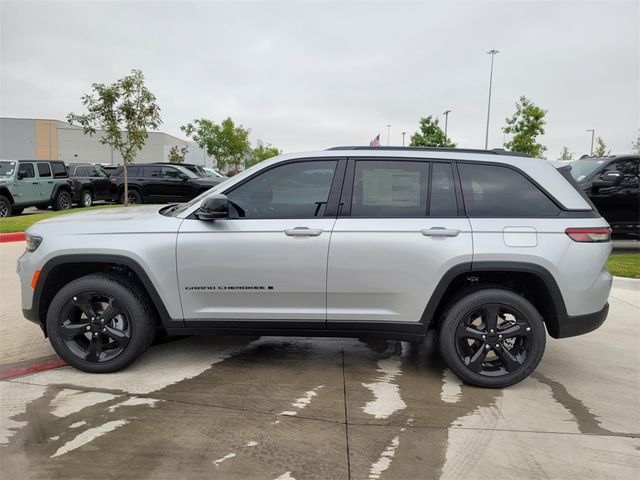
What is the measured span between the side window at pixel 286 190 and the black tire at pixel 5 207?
46.9ft

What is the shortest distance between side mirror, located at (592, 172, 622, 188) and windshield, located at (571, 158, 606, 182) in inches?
8.9

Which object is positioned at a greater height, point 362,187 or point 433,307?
point 362,187

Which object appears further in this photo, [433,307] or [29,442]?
[433,307]

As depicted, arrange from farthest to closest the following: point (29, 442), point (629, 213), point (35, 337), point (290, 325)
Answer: point (629, 213) → point (35, 337) → point (290, 325) → point (29, 442)

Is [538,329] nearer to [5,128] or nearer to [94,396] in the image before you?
[94,396]

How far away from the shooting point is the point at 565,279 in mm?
3488

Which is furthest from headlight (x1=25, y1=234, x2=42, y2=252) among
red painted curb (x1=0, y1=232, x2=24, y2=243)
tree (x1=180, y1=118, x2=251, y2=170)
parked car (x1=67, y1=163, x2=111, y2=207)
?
tree (x1=180, y1=118, x2=251, y2=170)

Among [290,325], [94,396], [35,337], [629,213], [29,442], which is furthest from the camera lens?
[629,213]

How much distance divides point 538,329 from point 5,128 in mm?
71274

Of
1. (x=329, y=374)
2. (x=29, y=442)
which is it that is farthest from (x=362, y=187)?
(x=29, y=442)

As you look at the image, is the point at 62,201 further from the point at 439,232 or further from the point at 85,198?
the point at 439,232

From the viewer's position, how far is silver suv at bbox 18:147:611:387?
11.5ft

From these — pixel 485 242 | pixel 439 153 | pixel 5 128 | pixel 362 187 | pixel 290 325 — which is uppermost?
pixel 5 128

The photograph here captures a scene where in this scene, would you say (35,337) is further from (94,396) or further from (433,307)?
(433,307)
